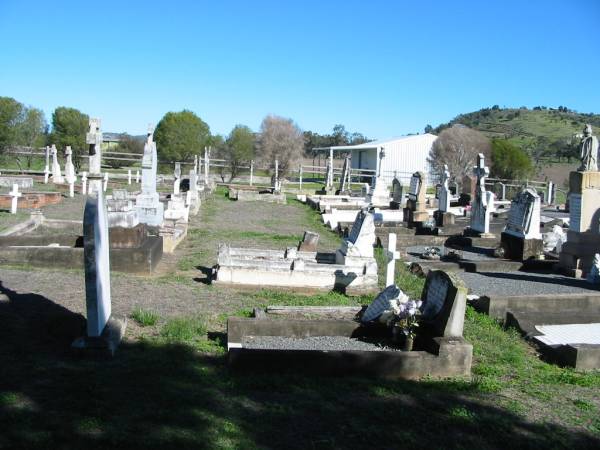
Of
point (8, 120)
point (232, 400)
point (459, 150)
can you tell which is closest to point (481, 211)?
point (232, 400)

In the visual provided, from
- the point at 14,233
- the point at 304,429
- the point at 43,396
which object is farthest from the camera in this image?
the point at 14,233

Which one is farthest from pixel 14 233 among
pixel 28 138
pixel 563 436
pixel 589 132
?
pixel 28 138

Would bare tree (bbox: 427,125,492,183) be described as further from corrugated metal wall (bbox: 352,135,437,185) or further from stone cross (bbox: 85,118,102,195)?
stone cross (bbox: 85,118,102,195)

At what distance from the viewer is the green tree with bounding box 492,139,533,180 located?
136 ft

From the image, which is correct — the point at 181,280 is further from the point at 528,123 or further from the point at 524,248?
the point at 528,123

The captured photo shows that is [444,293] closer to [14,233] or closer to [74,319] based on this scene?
[74,319]

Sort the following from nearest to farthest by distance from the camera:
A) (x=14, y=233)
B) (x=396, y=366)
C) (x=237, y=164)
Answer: (x=396, y=366), (x=14, y=233), (x=237, y=164)

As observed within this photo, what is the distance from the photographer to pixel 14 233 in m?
12.7

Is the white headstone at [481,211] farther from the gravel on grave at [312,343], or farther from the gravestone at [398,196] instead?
the gravel on grave at [312,343]

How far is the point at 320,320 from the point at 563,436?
10.5 ft

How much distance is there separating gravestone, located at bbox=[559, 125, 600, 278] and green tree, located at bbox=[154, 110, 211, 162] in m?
32.2

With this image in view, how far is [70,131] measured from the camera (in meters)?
38.7

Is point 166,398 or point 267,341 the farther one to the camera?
point 267,341

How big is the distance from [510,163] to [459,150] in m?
5.14
